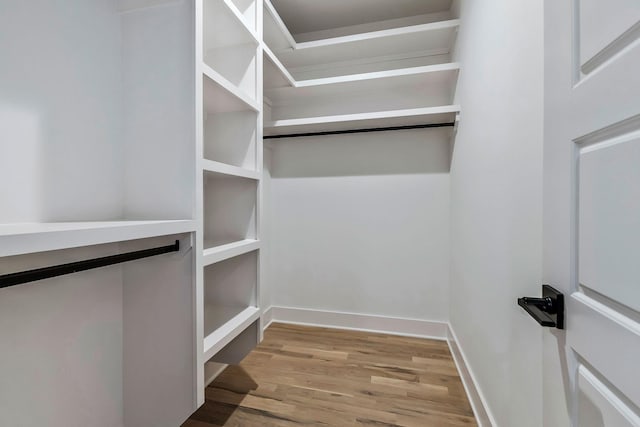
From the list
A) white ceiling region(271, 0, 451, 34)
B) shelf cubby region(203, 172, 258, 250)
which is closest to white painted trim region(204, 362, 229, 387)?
shelf cubby region(203, 172, 258, 250)

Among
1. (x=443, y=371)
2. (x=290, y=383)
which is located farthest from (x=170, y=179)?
(x=443, y=371)

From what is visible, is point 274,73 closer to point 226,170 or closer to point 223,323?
point 226,170

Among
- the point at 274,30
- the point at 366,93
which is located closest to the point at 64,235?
the point at 274,30

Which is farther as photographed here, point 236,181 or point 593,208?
point 236,181

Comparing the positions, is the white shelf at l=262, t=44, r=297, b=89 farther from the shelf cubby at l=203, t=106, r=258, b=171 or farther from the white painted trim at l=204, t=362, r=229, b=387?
the white painted trim at l=204, t=362, r=229, b=387

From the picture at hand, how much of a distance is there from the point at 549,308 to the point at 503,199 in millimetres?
587

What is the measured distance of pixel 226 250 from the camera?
A: 126 cm

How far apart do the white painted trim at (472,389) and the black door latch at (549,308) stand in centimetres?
86

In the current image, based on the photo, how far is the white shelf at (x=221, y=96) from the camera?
46.1 inches

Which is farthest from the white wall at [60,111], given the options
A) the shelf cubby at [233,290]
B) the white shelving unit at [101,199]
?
the shelf cubby at [233,290]

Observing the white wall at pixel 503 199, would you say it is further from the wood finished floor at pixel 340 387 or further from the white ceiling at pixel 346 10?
the white ceiling at pixel 346 10

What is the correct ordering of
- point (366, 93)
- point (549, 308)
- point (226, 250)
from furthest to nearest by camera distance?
point (366, 93), point (226, 250), point (549, 308)

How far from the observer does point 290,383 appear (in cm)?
168

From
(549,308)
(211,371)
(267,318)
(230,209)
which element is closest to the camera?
(549,308)
